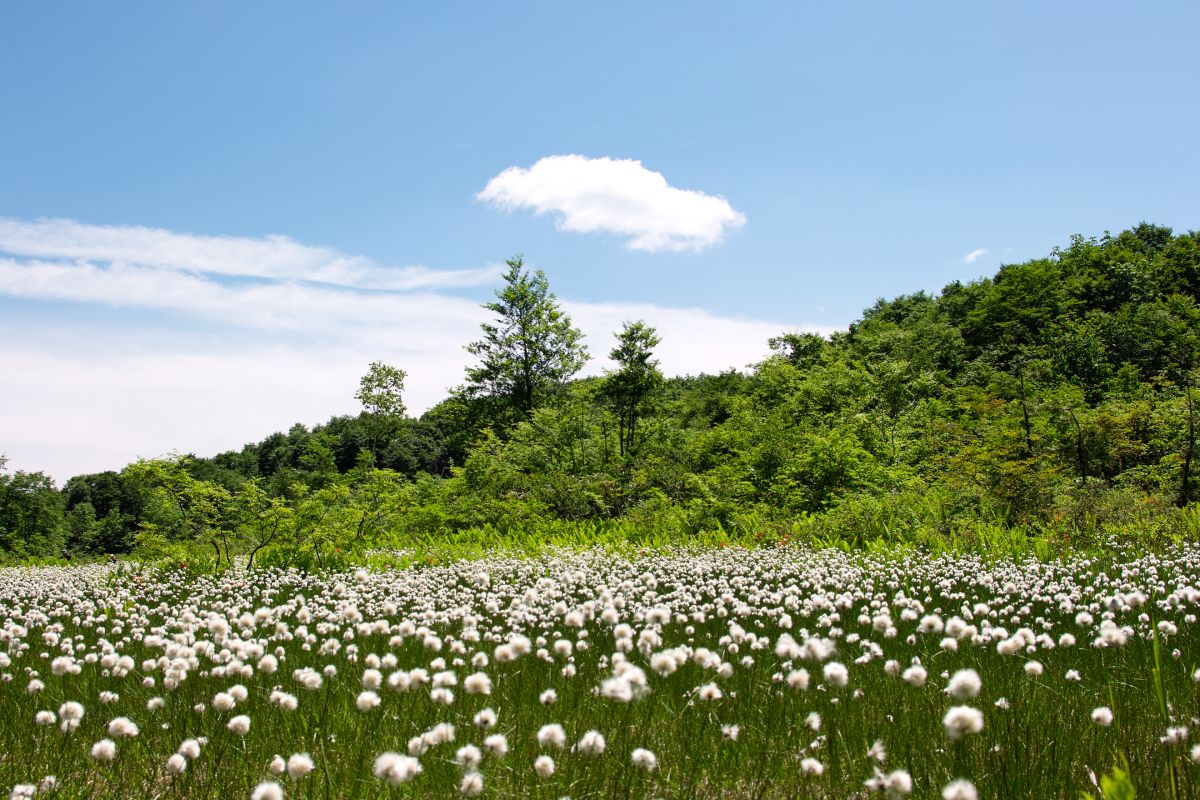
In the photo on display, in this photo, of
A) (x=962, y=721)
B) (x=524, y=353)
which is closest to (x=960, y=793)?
(x=962, y=721)

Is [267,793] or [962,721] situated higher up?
[962,721]

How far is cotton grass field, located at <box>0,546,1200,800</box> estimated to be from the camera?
9.08ft

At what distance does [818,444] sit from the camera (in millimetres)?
18391

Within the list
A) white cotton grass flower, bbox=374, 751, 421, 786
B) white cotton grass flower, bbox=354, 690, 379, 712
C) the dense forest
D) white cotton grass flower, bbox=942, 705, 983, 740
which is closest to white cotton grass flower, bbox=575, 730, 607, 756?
white cotton grass flower, bbox=374, 751, 421, 786

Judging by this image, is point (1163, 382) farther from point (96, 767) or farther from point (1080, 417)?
point (96, 767)

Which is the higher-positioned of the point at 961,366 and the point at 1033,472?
the point at 961,366

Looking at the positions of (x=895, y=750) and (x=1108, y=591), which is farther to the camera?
(x=1108, y=591)

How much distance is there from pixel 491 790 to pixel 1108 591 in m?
7.75

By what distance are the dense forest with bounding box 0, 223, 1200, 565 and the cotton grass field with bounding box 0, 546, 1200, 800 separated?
23.1 feet

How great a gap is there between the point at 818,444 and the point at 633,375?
21.6ft

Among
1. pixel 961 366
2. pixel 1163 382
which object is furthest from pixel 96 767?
pixel 961 366

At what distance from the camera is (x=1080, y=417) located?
63.1 ft

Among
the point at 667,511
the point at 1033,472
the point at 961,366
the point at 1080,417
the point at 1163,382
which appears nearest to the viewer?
the point at 1033,472

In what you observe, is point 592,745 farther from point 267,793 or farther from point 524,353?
point 524,353
